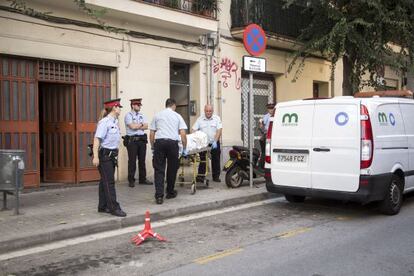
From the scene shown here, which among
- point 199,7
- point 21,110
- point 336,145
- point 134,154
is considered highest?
point 199,7

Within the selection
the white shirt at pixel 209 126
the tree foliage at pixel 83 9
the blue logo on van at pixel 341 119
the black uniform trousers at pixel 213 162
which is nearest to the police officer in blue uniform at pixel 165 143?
the black uniform trousers at pixel 213 162

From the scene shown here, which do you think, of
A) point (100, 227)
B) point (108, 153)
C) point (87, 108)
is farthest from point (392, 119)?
point (87, 108)

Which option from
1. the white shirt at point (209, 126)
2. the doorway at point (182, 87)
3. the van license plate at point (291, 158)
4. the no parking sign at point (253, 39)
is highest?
the no parking sign at point (253, 39)

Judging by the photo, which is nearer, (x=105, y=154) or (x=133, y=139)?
(x=105, y=154)

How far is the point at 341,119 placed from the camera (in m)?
7.98

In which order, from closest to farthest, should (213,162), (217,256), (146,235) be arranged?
1. (217,256)
2. (146,235)
3. (213,162)

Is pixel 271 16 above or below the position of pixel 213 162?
above

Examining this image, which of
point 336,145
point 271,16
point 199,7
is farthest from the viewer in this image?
point 271,16

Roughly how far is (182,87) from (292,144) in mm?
5936

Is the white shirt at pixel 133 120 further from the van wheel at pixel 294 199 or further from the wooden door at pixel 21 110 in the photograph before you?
the van wheel at pixel 294 199

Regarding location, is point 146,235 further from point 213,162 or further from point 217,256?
point 213,162

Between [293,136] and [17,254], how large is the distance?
4758 millimetres

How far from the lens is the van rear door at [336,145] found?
25.6 ft

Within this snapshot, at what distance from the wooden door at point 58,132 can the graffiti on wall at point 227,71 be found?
4466 mm
